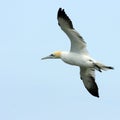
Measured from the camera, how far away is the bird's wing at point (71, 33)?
1374 inches

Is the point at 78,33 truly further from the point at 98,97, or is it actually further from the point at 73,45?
the point at 98,97

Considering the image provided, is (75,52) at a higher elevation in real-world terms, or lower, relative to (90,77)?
higher

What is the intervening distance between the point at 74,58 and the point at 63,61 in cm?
53

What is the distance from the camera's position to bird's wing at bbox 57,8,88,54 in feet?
115

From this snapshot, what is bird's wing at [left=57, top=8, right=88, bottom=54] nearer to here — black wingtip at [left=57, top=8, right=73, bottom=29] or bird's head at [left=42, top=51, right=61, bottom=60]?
black wingtip at [left=57, top=8, right=73, bottom=29]

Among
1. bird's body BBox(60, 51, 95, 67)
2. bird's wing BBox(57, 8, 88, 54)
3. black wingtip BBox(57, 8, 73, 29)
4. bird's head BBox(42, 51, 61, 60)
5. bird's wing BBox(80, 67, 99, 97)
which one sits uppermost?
black wingtip BBox(57, 8, 73, 29)

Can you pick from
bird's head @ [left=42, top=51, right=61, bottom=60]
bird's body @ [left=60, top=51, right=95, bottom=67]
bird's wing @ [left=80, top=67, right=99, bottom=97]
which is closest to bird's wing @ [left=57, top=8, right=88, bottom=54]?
bird's body @ [left=60, top=51, right=95, bottom=67]

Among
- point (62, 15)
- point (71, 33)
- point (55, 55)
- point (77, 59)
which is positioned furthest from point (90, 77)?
point (62, 15)

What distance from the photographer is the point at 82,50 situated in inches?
1406

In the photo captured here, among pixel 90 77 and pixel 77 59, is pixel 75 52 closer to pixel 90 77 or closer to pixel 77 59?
→ pixel 77 59

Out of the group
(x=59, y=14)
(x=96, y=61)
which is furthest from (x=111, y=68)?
(x=59, y=14)

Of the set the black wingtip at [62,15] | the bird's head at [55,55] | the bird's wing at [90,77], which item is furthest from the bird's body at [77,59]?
the bird's wing at [90,77]

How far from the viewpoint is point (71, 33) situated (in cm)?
3516

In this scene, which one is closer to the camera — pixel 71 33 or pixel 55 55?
pixel 71 33
